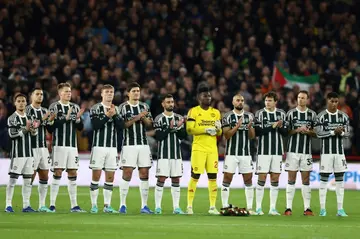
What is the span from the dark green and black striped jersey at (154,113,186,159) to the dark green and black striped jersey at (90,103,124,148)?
0.83m

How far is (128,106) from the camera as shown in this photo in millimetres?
18469

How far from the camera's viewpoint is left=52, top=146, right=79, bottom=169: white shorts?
18277 mm

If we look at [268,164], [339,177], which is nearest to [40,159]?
[268,164]

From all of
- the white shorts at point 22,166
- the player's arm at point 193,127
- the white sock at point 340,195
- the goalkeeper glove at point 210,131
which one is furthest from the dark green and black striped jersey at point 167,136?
the white sock at point 340,195

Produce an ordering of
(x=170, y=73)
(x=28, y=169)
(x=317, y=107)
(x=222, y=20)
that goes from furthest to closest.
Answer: (x=222, y=20), (x=170, y=73), (x=317, y=107), (x=28, y=169)

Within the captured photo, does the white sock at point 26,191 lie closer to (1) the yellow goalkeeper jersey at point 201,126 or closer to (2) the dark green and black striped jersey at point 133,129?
(2) the dark green and black striped jersey at point 133,129

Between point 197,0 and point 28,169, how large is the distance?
1480 cm

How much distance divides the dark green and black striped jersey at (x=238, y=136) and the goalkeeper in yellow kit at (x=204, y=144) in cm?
30

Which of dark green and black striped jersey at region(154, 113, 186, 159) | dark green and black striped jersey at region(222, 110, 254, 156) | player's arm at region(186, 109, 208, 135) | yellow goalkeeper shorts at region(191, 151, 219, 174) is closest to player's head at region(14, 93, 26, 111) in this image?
dark green and black striped jersey at region(154, 113, 186, 159)

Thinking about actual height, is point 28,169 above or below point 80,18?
below

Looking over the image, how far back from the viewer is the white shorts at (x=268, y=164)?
18562 millimetres

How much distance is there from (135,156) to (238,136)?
2.11m

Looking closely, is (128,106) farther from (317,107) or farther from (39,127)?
(317,107)

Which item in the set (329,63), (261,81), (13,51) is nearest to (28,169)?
(13,51)
